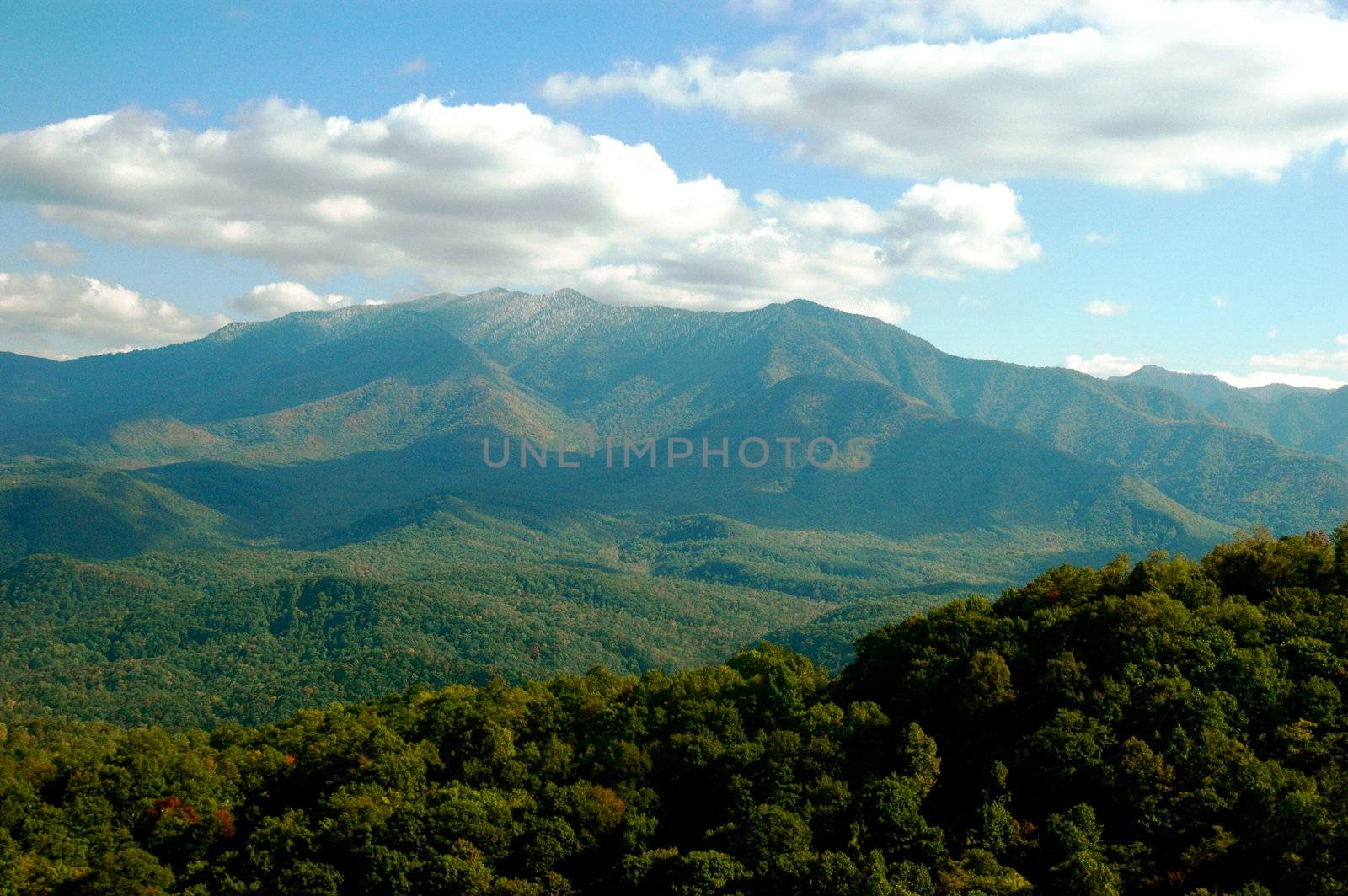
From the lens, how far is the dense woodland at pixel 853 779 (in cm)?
3694

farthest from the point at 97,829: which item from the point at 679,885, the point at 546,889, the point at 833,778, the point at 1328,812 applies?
the point at 1328,812

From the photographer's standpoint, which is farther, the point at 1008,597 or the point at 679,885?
the point at 1008,597

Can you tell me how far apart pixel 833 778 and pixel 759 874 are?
6.75m

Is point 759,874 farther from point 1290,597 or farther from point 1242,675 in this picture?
point 1290,597

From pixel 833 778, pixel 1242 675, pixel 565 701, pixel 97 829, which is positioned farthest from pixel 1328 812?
pixel 97 829

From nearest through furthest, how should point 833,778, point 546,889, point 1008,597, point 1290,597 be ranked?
point 546,889 → point 833,778 → point 1290,597 → point 1008,597

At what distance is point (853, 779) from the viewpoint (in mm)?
43031

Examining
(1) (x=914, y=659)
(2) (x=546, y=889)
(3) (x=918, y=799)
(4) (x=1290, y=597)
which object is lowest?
(2) (x=546, y=889)

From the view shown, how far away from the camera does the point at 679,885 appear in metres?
36.2

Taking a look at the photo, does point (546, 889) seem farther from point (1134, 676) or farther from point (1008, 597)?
point (1008, 597)

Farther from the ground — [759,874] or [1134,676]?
[1134,676]

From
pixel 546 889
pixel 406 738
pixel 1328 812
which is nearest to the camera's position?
pixel 1328 812

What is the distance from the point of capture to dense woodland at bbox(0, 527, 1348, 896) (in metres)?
36.9

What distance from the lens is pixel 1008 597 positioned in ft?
184
